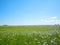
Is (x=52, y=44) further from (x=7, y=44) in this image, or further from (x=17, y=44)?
(x=7, y=44)

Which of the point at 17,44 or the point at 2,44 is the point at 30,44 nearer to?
the point at 17,44

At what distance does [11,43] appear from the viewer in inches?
247

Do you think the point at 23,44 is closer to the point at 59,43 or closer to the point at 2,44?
the point at 2,44

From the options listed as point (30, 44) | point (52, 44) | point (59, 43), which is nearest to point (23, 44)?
point (30, 44)

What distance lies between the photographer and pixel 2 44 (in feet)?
20.3

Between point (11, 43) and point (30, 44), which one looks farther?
point (11, 43)

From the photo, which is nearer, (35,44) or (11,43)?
(35,44)

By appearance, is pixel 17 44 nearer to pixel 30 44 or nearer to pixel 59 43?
pixel 30 44

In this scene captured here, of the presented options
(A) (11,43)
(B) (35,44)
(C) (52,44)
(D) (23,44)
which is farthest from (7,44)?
(C) (52,44)

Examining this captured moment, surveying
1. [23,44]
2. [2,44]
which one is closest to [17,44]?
[23,44]

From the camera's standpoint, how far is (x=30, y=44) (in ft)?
19.3

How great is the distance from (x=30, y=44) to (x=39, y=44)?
0.42 meters

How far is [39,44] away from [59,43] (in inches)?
40.5

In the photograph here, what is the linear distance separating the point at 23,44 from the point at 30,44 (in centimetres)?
33
